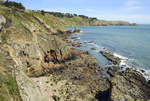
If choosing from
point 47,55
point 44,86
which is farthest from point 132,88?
point 47,55

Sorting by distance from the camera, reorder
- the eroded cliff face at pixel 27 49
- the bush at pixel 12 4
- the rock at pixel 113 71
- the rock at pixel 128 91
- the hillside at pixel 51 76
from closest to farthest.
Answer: the hillside at pixel 51 76 < the rock at pixel 128 91 < the eroded cliff face at pixel 27 49 < the rock at pixel 113 71 < the bush at pixel 12 4

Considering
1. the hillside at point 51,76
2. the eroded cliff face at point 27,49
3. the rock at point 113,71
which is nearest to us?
the hillside at point 51,76

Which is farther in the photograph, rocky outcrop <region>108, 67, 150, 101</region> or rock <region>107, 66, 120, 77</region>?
rock <region>107, 66, 120, 77</region>

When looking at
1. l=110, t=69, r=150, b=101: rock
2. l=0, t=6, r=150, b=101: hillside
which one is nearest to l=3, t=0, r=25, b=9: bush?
l=0, t=6, r=150, b=101: hillside

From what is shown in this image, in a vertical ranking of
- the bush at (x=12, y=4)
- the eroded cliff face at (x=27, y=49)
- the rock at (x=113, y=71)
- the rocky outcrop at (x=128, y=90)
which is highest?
the bush at (x=12, y=4)

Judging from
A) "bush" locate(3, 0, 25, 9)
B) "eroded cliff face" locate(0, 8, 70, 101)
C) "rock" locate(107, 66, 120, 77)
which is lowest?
"rock" locate(107, 66, 120, 77)

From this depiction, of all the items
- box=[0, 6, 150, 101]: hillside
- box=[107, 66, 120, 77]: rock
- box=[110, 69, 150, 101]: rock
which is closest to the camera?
box=[0, 6, 150, 101]: hillside

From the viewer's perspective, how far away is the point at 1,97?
36.6ft

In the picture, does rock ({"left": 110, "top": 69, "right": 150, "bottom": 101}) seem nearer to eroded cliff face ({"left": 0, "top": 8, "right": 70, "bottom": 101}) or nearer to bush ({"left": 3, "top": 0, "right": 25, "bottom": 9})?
eroded cliff face ({"left": 0, "top": 8, "right": 70, "bottom": 101})

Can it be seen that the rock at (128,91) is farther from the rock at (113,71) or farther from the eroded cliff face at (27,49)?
the eroded cliff face at (27,49)

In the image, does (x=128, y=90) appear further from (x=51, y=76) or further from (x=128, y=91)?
(x=51, y=76)

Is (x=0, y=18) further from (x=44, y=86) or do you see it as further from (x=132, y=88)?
(x=132, y=88)

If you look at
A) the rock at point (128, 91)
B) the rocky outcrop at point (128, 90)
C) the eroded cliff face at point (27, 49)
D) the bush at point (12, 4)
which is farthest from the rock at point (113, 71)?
the bush at point (12, 4)

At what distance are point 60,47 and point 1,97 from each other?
2880 centimetres
